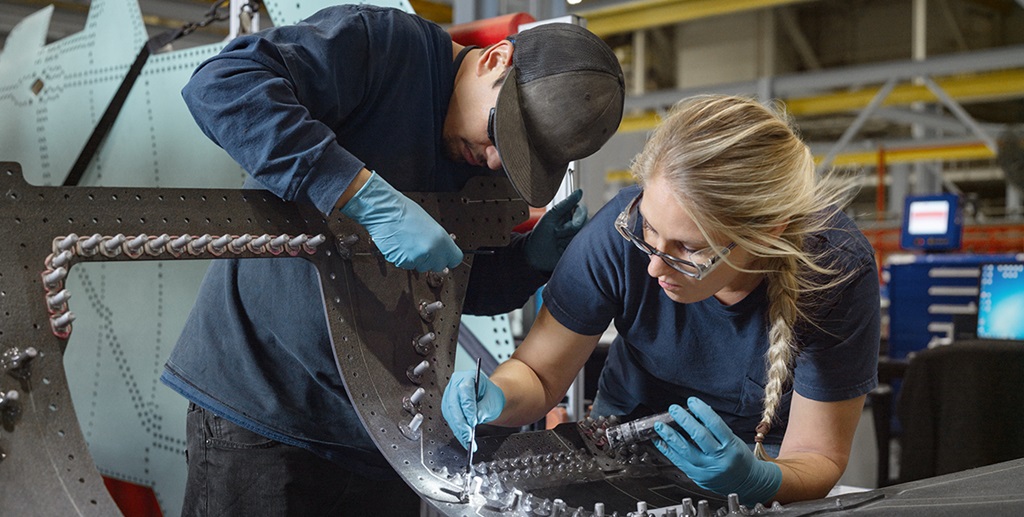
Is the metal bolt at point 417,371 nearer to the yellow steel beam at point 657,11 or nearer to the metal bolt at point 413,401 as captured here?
the metal bolt at point 413,401

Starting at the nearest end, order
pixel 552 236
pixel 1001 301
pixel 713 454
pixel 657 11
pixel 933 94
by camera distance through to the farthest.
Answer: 1. pixel 713 454
2. pixel 552 236
3. pixel 1001 301
4. pixel 657 11
5. pixel 933 94

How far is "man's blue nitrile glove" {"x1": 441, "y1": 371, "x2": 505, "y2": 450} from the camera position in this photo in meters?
1.50

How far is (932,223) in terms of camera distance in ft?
20.7

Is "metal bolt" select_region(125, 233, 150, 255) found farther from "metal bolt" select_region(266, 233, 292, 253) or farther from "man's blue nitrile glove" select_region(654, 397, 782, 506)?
"man's blue nitrile glove" select_region(654, 397, 782, 506)

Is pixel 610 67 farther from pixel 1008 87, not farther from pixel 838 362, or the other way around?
pixel 1008 87

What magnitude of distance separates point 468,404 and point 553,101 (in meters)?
0.54

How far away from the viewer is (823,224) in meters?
1.65

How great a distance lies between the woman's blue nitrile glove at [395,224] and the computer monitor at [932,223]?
5.52 m

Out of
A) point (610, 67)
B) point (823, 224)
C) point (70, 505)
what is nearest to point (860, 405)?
point (823, 224)

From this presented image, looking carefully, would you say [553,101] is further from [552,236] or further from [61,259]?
[61,259]

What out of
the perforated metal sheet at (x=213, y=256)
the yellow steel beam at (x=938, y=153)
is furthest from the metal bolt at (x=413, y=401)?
the yellow steel beam at (x=938, y=153)

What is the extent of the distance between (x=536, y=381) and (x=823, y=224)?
596mm

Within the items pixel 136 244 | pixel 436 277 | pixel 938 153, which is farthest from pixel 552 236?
pixel 938 153

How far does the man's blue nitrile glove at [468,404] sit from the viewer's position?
1497 millimetres
